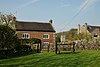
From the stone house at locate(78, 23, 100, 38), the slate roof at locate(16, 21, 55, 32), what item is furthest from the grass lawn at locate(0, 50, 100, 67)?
the stone house at locate(78, 23, 100, 38)

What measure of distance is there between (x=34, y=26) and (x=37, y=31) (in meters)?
2.32

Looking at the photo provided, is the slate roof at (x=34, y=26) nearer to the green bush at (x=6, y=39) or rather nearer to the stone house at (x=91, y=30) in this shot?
the stone house at (x=91, y=30)

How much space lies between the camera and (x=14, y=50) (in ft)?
109

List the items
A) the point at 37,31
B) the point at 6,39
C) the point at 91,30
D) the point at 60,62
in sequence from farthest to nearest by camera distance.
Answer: the point at 91,30, the point at 37,31, the point at 6,39, the point at 60,62

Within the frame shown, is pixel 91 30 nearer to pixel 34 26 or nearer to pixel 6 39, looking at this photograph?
pixel 34 26

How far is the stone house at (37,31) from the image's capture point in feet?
199

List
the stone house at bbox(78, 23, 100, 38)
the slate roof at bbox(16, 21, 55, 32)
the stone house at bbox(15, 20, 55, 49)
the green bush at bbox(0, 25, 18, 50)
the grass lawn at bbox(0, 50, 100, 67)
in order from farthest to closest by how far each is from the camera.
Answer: the stone house at bbox(78, 23, 100, 38) → the slate roof at bbox(16, 21, 55, 32) → the stone house at bbox(15, 20, 55, 49) → the green bush at bbox(0, 25, 18, 50) → the grass lawn at bbox(0, 50, 100, 67)

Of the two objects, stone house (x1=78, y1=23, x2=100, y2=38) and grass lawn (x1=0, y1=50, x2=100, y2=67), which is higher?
stone house (x1=78, y1=23, x2=100, y2=38)

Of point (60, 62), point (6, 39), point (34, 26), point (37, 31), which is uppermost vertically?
point (34, 26)

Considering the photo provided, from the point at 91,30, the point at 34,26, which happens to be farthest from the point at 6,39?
the point at 91,30

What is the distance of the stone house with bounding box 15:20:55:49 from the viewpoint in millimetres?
60578

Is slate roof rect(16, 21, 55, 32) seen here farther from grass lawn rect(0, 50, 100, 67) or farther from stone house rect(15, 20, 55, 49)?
grass lawn rect(0, 50, 100, 67)

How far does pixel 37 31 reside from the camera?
203 ft

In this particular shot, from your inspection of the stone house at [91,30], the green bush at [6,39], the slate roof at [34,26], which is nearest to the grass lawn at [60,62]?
the green bush at [6,39]
